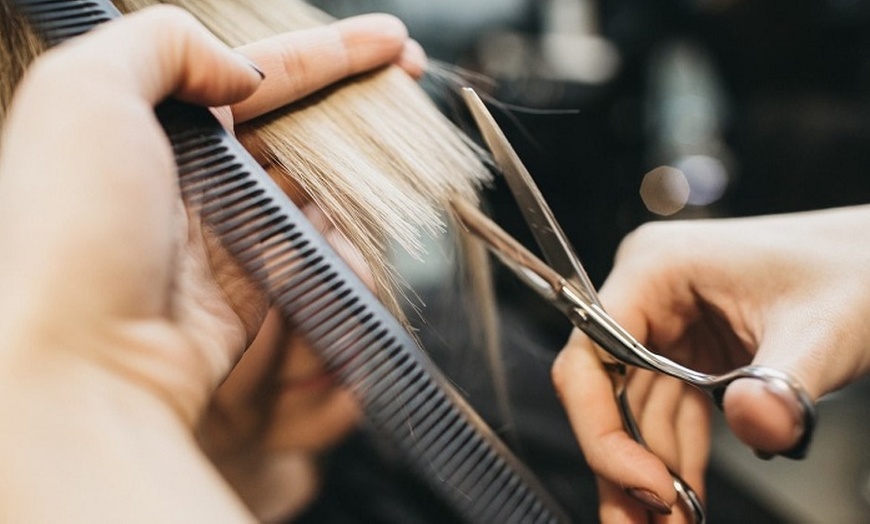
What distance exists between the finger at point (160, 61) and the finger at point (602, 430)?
318 mm

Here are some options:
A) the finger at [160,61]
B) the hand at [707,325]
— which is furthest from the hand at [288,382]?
the hand at [707,325]

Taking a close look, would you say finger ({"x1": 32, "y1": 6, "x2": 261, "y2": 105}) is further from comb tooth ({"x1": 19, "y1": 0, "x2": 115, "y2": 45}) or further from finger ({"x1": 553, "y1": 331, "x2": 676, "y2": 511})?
finger ({"x1": 553, "y1": 331, "x2": 676, "y2": 511})

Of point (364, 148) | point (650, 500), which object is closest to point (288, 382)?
point (364, 148)

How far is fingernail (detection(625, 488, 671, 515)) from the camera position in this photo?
48 centimetres

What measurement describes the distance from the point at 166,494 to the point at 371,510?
0.77 metres

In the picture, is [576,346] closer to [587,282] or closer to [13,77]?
[587,282]

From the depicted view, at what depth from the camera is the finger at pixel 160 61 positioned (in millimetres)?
375

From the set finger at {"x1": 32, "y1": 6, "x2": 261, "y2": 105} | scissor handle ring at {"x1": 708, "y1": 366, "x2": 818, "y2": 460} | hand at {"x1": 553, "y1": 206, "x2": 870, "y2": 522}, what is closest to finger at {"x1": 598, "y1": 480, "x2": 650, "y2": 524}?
hand at {"x1": 553, "y1": 206, "x2": 870, "y2": 522}

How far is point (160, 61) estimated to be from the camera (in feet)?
1.31

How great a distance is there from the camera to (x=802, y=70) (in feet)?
5.81

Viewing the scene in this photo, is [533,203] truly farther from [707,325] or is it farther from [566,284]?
[707,325]

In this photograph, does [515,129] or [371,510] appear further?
[371,510]

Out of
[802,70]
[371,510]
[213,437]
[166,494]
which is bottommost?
[371,510]

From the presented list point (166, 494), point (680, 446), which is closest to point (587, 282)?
point (680, 446)
